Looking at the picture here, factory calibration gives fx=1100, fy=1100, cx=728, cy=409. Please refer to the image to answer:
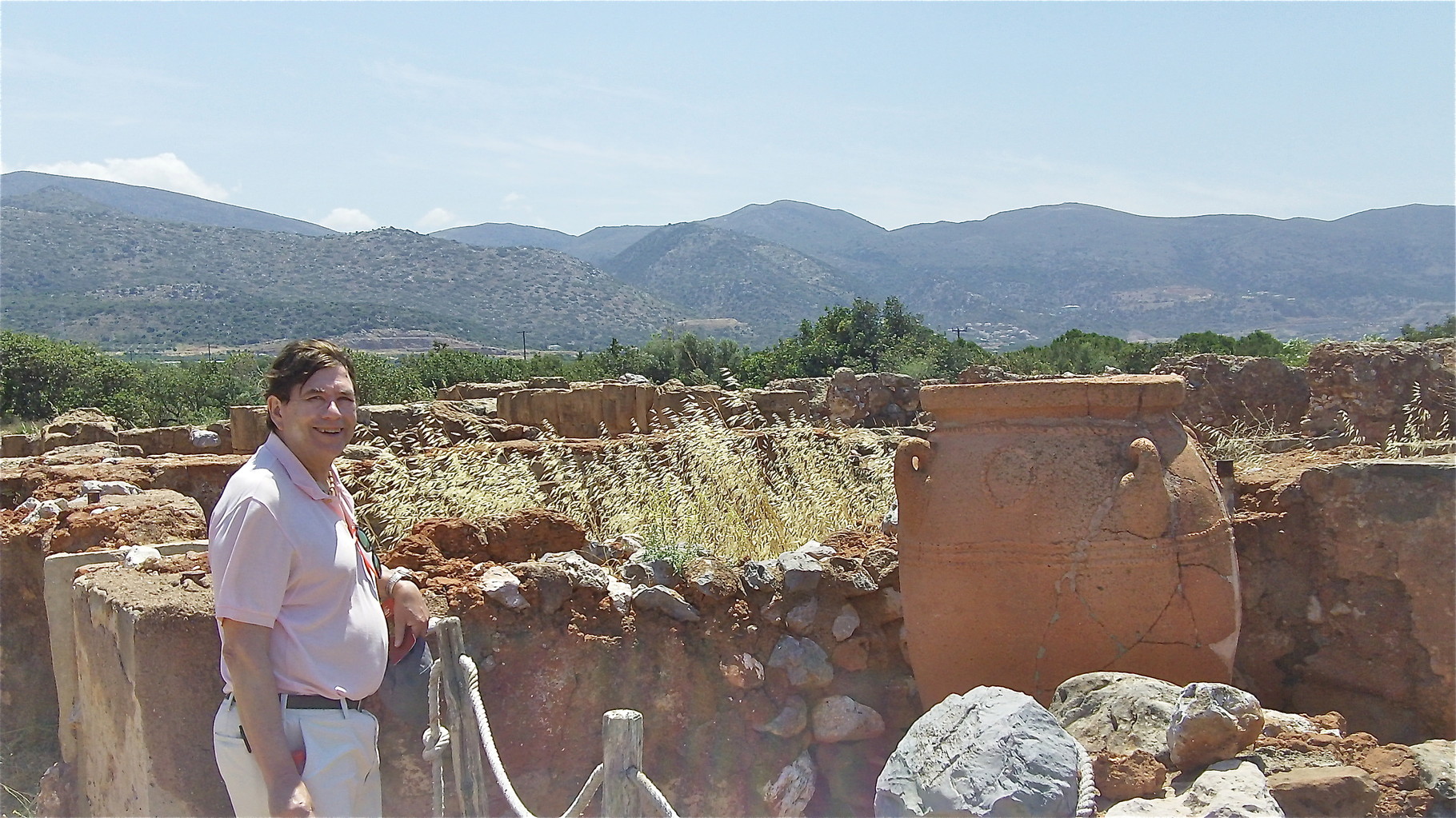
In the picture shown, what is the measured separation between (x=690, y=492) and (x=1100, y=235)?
203 m

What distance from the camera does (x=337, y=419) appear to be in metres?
2.42

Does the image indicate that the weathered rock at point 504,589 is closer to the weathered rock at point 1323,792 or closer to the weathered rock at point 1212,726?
the weathered rock at point 1212,726

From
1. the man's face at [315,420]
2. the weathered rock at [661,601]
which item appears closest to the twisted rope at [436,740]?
the man's face at [315,420]

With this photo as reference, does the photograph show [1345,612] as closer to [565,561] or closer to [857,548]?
[857,548]

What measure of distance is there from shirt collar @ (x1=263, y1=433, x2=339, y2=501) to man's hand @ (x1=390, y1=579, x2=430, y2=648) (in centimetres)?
48

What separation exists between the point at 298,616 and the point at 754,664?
221 centimetres

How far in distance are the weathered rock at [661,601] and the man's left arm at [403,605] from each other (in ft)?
4.41

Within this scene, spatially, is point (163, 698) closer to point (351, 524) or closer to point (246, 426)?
point (351, 524)

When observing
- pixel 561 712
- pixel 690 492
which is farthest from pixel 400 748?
pixel 690 492

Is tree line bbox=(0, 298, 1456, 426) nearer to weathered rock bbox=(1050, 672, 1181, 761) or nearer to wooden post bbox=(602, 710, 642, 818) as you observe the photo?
weathered rock bbox=(1050, 672, 1181, 761)

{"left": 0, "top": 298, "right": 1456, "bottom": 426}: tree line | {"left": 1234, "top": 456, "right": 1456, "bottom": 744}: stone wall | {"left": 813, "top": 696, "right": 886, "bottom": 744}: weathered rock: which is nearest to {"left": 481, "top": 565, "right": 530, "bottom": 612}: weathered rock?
{"left": 813, "top": 696, "right": 886, "bottom": 744}: weathered rock

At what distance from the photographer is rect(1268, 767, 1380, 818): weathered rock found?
2832mm

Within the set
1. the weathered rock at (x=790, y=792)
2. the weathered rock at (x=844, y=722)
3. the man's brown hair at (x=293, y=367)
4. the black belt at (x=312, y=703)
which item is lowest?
the weathered rock at (x=790, y=792)

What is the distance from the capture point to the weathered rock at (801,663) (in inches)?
165
